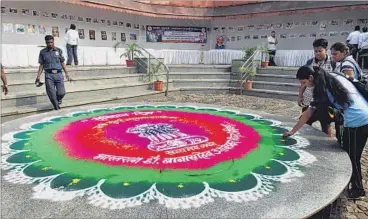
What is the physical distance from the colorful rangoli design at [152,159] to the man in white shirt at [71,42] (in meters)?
6.02

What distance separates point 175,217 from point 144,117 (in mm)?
3017

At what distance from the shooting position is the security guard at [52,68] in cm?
Result: 597

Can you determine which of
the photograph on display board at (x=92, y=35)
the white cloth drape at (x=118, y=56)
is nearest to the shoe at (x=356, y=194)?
the white cloth drape at (x=118, y=56)

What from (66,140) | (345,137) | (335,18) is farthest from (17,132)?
(335,18)

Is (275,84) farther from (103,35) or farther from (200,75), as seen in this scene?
(103,35)

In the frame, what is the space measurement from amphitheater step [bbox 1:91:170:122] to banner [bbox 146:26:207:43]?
21.0ft

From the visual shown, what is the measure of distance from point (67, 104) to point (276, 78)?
681cm

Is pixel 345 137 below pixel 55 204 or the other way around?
the other way around

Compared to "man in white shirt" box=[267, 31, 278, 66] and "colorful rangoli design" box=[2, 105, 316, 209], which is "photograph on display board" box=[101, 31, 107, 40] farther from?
"colorful rangoli design" box=[2, 105, 316, 209]

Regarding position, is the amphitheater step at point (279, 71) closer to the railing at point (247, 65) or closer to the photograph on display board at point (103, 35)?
the railing at point (247, 65)

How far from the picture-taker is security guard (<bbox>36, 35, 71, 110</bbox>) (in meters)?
5.97

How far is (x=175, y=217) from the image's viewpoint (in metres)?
1.98

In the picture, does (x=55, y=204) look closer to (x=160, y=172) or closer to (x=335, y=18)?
(x=160, y=172)

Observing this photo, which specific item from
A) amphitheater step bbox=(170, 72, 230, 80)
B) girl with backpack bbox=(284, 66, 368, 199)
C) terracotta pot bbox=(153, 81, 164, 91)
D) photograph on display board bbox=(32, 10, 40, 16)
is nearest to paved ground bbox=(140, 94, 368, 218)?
terracotta pot bbox=(153, 81, 164, 91)
